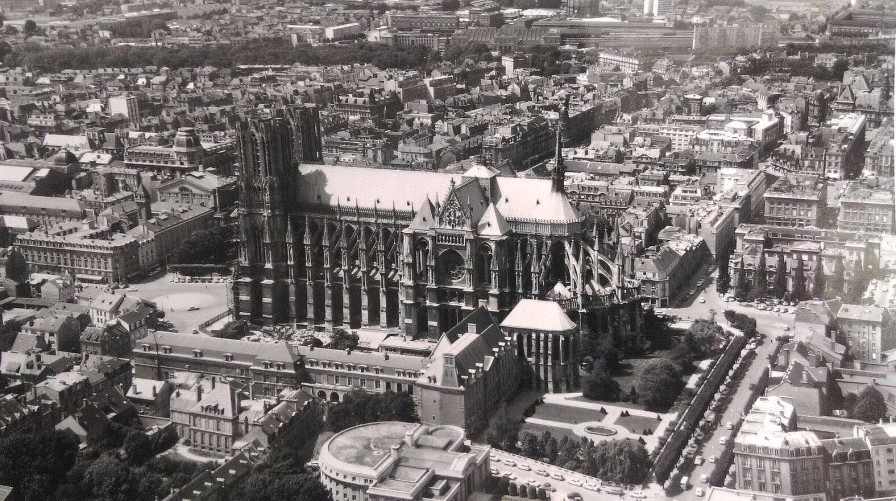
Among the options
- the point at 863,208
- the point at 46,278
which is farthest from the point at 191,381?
the point at 863,208

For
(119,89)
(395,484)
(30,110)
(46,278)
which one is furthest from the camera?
(119,89)

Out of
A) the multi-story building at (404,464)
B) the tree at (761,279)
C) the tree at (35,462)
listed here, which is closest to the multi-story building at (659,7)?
the tree at (761,279)

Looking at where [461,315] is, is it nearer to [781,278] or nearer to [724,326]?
[724,326]

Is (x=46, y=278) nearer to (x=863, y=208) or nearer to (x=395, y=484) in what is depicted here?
(x=395, y=484)

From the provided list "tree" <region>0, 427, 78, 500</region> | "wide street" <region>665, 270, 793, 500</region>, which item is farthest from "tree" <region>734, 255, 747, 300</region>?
"tree" <region>0, 427, 78, 500</region>

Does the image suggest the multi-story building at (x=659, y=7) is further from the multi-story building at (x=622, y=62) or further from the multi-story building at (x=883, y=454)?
the multi-story building at (x=883, y=454)

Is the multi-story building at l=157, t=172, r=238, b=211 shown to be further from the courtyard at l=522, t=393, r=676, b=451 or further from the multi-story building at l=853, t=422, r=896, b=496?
the multi-story building at l=853, t=422, r=896, b=496
